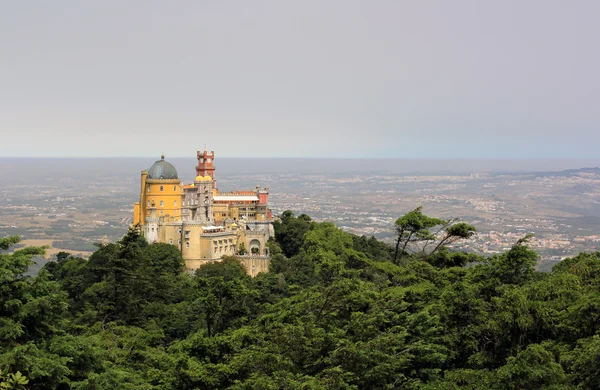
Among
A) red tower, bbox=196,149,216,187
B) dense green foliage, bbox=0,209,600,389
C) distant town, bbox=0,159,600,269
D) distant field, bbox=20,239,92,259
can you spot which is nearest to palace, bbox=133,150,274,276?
red tower, bbox=196,149,216,187

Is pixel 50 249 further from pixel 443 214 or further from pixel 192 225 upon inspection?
pixel 443 214

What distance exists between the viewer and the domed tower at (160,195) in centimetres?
5269

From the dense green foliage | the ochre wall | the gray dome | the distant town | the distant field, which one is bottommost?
the distant field

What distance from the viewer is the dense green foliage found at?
63.2 ft

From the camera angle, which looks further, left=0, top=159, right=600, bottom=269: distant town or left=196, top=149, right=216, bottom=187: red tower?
left=0, top=159, right=600, bottom=269: distant town

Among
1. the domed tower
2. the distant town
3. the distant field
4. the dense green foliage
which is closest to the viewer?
the dense green foliage

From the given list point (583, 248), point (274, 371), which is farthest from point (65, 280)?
point (583, 248)

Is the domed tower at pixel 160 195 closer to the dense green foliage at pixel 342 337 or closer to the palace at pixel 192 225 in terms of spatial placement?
the palace at pixel 192 225

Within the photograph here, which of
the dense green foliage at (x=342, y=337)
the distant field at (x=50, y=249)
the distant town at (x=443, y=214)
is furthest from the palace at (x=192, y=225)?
the distant field at (x=50, y=249)

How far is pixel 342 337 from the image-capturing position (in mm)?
22969

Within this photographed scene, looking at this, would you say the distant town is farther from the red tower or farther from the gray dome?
the gray dome

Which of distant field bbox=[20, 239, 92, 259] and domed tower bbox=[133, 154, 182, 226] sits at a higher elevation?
domed tower bbox=[133, 154, 182, 226]

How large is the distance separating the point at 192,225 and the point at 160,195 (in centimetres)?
493

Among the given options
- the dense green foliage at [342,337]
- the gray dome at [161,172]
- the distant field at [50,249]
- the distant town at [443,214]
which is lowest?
the distant field at [50,249]
